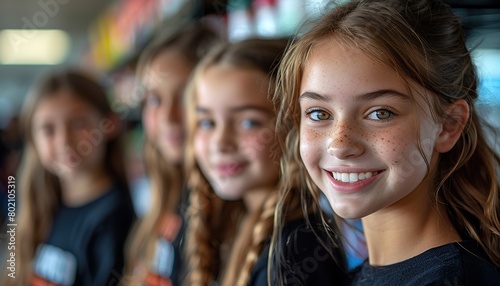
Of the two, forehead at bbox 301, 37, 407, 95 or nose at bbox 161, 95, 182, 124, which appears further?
nose at bbox 161, 95, 182, 124

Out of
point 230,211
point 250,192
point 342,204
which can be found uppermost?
point 342,204

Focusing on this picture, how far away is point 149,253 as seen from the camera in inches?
83.5

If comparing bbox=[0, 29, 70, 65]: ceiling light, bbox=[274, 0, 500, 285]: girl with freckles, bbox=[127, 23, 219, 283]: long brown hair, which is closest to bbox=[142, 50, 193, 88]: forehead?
bbox=[127, 23, 219, 283]: long brown hair

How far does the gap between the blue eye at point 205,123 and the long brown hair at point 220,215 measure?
0.05 meters

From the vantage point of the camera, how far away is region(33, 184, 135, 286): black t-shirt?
2148 millimetres

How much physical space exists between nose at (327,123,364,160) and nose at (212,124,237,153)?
604 millimetres

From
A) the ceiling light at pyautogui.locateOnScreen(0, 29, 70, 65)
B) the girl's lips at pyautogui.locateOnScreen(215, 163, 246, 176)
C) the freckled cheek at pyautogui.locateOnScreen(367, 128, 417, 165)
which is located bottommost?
the ceiling light at pyautogui.locateOnScreen(0, 29, 70, 65)

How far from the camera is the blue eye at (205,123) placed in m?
1.63

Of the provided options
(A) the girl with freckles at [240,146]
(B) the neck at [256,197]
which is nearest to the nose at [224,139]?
(A) the girl with freckles at [240,146]

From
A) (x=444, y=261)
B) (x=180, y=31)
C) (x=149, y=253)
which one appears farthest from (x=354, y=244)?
(x=180, y=31)

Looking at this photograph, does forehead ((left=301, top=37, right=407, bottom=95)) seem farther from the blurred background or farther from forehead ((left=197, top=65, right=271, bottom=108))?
forehead ((left=197, top=65, right=271, bottom=108))

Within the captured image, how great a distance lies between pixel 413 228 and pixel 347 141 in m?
0.19

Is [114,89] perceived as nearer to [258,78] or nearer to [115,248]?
[115,248]

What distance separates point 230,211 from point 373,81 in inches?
36.1
